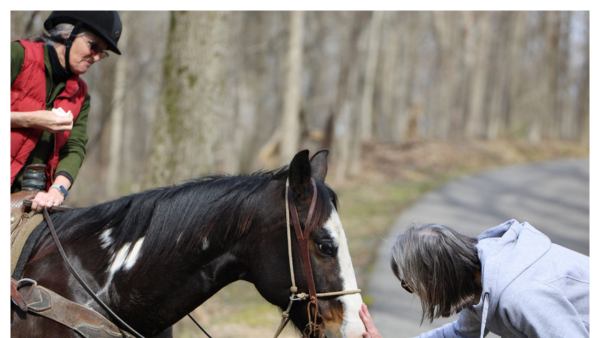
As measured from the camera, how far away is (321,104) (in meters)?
32.8

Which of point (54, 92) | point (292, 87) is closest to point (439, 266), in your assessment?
point (54, 92)

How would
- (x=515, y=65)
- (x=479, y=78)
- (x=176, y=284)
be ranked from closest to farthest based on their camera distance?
(x=176, y=284), (x=479, y=78), (x=515, y=65)

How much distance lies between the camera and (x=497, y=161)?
20.3 m

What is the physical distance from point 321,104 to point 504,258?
Answer: 101 feet

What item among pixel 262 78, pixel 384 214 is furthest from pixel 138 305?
pixel 262 78

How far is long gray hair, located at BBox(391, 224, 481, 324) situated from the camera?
8.05 feet

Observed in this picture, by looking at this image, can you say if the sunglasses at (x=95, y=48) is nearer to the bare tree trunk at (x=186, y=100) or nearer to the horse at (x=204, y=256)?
the horse at (x=204, y=256)

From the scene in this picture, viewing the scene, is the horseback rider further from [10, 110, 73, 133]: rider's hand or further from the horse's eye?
the horse's eye

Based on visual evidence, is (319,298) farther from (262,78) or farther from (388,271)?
(262,78)

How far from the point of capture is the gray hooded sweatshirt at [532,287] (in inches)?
85.4

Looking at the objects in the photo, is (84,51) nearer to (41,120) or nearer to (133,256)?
(41,120)

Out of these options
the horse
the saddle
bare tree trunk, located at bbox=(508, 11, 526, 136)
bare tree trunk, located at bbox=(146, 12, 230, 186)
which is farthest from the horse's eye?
bare tree trunk, located at bbox=(508, 11, 526, 136)

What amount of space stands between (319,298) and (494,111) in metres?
24.8

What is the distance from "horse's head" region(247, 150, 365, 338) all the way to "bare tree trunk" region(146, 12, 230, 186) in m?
3.05
